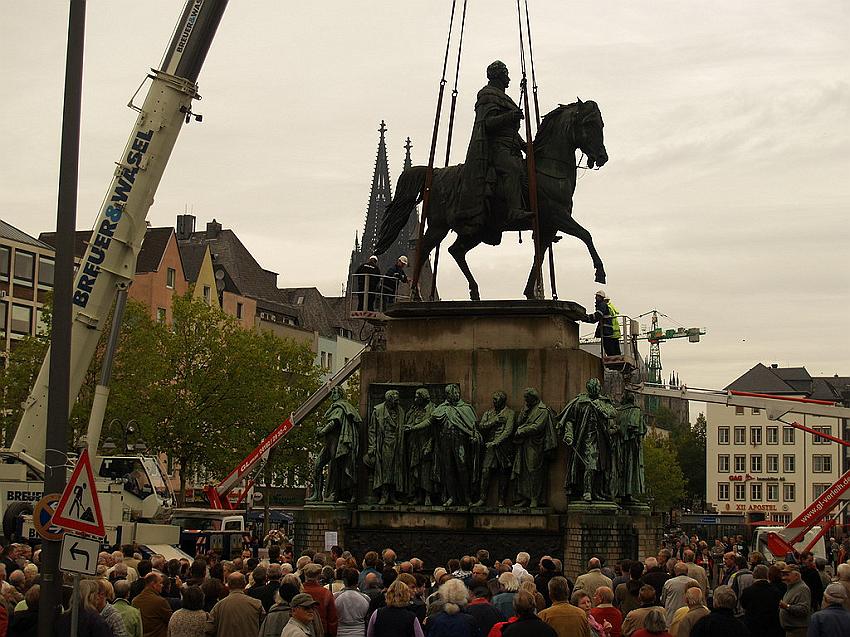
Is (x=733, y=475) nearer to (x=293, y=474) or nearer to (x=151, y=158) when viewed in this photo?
(x=293, y=474)

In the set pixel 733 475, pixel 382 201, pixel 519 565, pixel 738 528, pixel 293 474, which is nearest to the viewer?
pixel 519 565

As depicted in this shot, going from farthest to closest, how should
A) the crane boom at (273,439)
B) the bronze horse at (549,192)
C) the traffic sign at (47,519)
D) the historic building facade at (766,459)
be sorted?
the historic building facade at (766,459) → the crane boom at (273,439) → the bronze horse at (549,192) → the traffic sign at (47,519)

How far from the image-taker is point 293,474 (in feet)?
233

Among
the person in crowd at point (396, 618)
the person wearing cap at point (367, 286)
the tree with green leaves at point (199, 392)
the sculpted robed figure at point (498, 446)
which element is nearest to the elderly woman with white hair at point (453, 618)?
the person in crowd at point (396, 618)

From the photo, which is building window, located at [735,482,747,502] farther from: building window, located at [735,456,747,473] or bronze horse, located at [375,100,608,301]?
bronze horse, located at [375,100,608,301]

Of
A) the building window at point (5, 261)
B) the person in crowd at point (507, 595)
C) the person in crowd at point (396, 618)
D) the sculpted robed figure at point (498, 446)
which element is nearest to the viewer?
the person in crowd at point (396, 618)

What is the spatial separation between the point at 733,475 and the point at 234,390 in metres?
85.2

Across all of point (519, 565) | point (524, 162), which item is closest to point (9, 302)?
point (524, 162)

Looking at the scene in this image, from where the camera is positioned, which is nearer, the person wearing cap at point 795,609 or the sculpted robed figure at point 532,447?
the person wearing cap at point 795,609

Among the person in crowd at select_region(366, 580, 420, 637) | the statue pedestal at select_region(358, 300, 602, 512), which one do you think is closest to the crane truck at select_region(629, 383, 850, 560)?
the statue pedestal at select_region(358, 300, 602, 512)

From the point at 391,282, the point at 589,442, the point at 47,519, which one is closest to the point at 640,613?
the point at 47,519

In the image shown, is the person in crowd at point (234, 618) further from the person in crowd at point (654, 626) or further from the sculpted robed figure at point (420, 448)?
the sculpted robed figure at point (420, 448)

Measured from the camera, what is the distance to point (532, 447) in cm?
2669

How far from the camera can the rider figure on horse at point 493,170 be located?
95.9 feet
